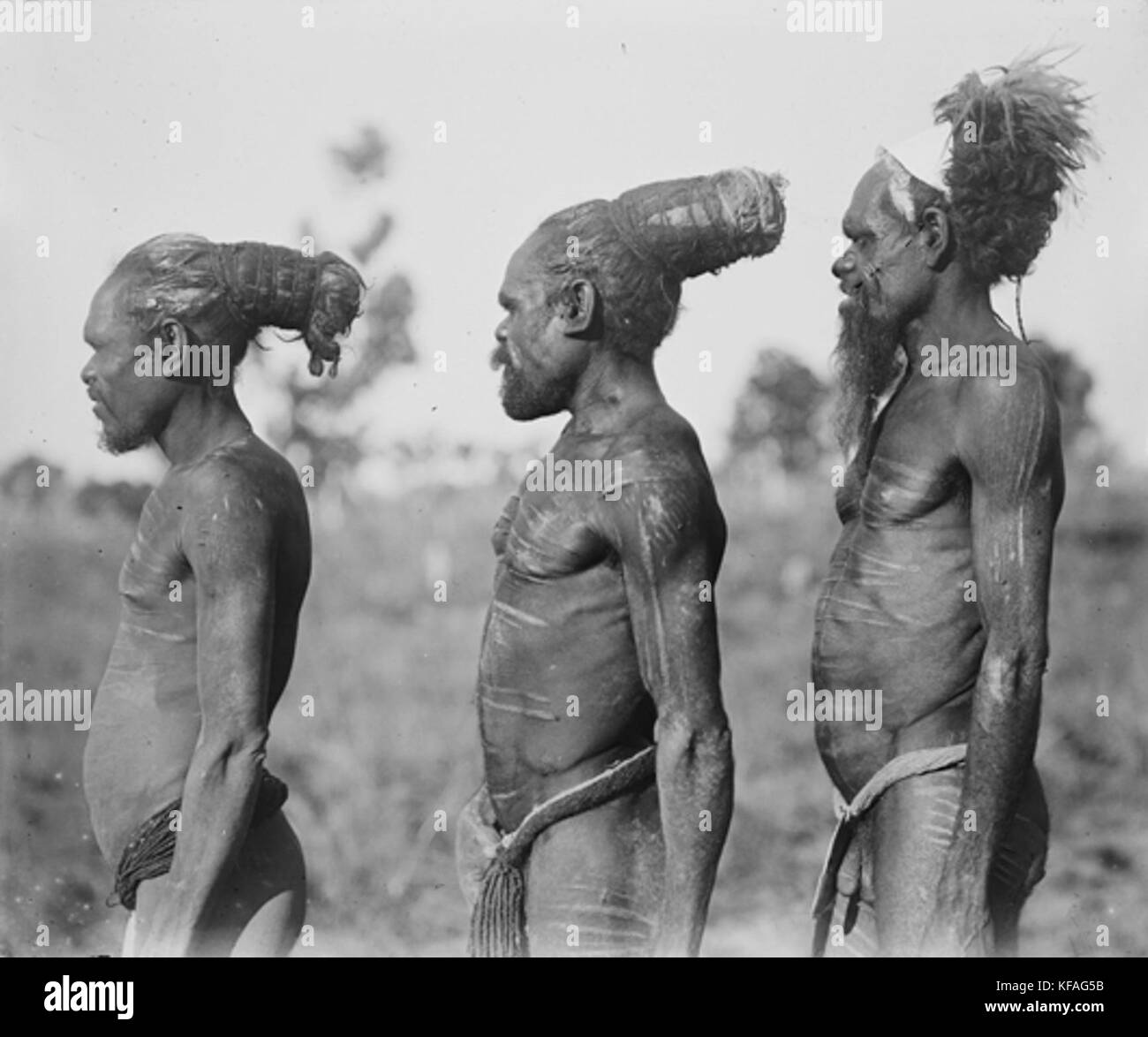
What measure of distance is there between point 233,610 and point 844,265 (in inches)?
73.5

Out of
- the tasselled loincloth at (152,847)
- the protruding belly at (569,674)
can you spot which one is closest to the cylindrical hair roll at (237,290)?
→ the protruding belly at (569,674)

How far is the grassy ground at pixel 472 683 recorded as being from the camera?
409 inches

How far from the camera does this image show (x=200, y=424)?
23.1 ft

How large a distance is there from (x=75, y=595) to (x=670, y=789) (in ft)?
16.9

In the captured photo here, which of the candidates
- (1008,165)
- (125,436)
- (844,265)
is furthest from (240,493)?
(1008,165)

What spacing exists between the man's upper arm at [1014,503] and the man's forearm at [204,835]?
1929 millimetres

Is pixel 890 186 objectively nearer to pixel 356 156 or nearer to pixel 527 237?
pixel 527 237

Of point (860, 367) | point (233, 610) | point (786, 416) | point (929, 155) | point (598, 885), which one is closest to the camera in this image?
point (598, 885)

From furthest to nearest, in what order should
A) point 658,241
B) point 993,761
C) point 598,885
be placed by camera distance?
point 658,241 < point 598,885 < point 993,761

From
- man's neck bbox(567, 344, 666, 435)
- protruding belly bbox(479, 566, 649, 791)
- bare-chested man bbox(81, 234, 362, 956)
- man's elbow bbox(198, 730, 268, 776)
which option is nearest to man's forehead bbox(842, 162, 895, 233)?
man's neck bbox(567, 344, 666, 435)

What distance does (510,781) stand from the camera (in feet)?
22.2

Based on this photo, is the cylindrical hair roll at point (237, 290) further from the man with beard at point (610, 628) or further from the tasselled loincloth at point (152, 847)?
the tasselled loincloth at point (152, 847)

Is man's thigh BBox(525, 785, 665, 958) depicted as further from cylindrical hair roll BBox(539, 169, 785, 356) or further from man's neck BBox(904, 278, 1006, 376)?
man's neck BBox(904, 278, 1006, 376)

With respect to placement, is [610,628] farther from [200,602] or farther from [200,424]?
[200,424]
